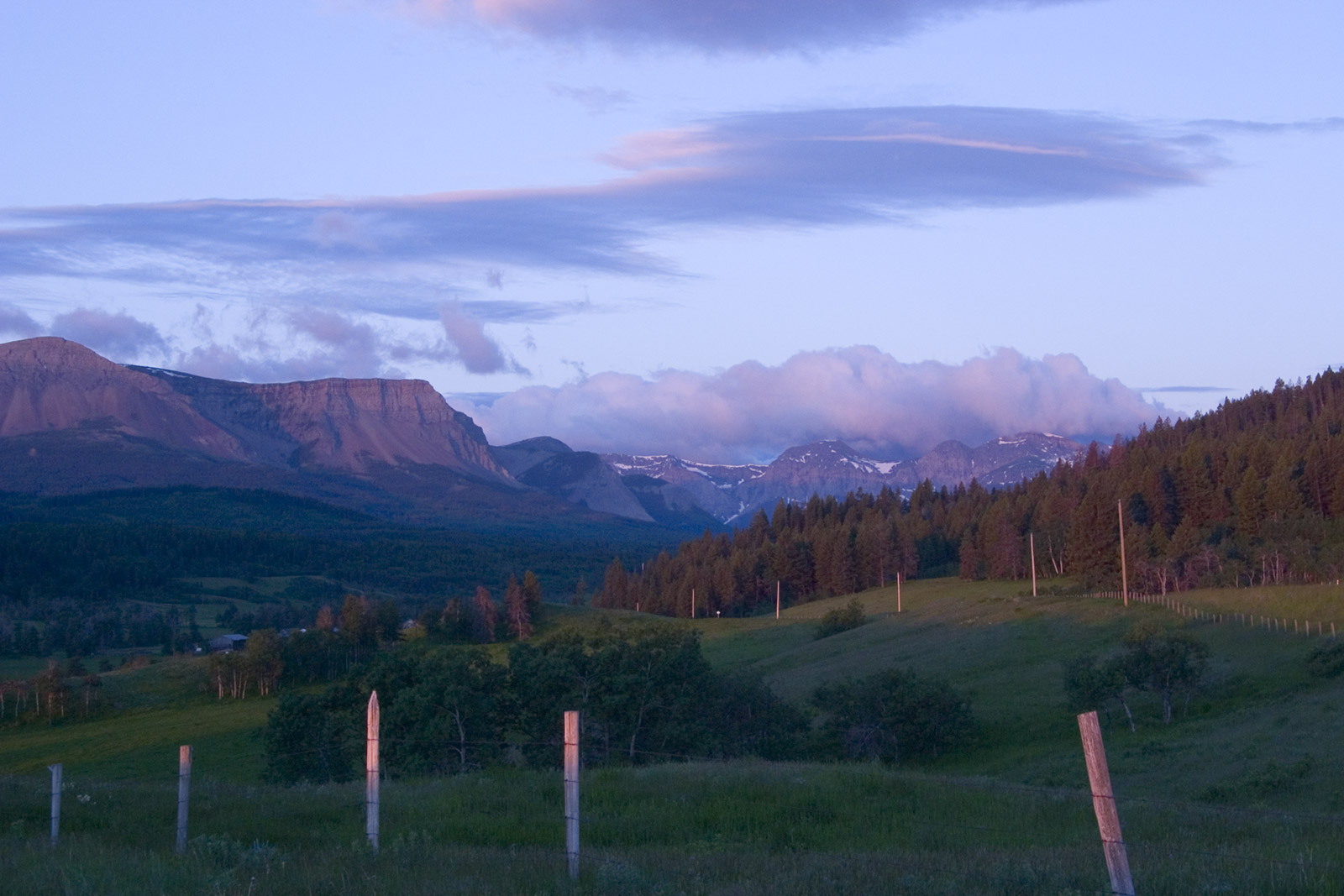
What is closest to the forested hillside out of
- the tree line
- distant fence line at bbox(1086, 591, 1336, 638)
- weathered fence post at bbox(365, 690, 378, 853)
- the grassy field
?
distant fence line at bbox(1086, 591, 1336, 638)

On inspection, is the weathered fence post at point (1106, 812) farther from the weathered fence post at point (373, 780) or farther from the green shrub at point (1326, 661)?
the green shrub at point (1326, 661)

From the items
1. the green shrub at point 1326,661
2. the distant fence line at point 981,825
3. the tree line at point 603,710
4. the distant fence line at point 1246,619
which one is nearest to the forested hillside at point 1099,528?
the distant fence line at point 1246,619

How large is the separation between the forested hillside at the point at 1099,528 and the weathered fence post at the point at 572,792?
57749 millimetres

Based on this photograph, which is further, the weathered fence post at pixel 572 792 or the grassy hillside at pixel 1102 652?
the grassy hillside at pixel 1102 652

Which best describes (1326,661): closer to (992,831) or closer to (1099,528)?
(992,831)

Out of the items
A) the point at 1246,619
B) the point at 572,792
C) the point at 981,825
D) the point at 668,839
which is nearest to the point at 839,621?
the point at 1246,619

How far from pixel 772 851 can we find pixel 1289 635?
41610 millimetres

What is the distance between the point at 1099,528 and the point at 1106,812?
8783 cm

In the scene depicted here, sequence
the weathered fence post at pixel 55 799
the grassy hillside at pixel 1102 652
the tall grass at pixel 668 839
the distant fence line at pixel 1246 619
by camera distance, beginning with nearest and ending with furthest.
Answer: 1. the tall grass at pixel 668 839
2. the weathered fence post at pixel 55 799
3. the grassy hillside at pixel 1102 652
4. the distant fence line at pixel 1246 619

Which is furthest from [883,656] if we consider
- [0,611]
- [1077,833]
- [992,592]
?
[0,611]

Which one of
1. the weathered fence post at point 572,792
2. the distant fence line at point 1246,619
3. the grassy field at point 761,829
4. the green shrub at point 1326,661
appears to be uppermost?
the weathered fence post at point 572,792

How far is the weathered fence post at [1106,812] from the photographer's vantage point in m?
7.36

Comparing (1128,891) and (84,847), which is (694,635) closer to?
(84,847)

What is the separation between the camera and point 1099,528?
292 feet
